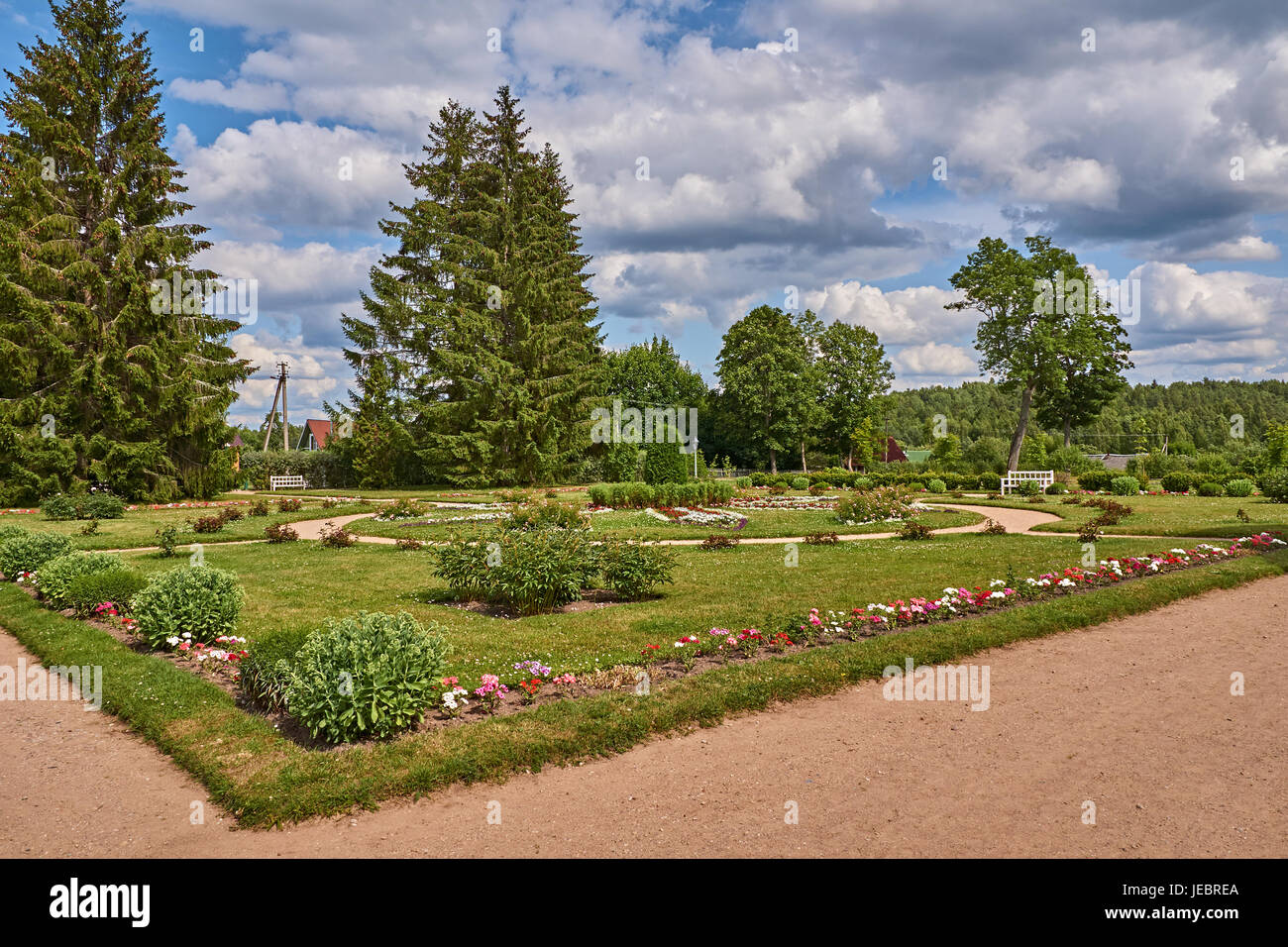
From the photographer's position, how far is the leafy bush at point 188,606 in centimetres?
716

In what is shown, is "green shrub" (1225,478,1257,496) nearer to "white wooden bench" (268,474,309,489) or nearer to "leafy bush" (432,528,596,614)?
"leafy bush" (432,528,596,614)

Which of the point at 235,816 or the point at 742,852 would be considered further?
the point at 235,816

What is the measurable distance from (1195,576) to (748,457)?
1632 inches

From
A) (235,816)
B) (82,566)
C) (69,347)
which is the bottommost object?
(235,816)

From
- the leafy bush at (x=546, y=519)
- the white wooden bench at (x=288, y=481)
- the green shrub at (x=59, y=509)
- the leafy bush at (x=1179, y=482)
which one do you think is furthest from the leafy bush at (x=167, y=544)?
the leafy bush at (x=1179, y=482)

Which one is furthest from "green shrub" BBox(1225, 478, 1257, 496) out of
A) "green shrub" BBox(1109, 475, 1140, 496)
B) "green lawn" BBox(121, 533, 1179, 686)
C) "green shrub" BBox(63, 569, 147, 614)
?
"green shrub" BBox(63, 569, 147, 614)

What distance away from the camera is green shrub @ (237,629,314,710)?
5.48 meters

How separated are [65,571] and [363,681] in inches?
265

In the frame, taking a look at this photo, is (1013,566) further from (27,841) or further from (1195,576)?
(27,841)

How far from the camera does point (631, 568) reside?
909cm

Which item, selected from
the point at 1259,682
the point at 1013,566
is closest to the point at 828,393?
the point at 1013,566

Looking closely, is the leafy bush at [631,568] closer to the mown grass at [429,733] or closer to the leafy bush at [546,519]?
the leafy bush at [546,519]

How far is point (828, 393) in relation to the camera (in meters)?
50.0
